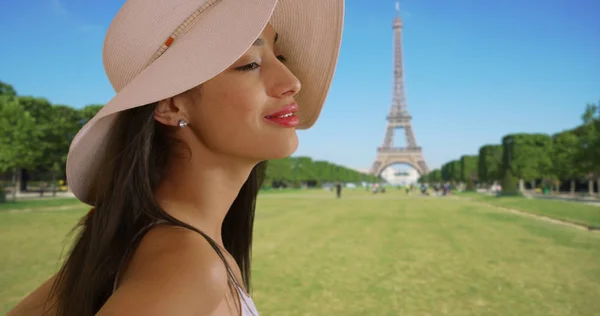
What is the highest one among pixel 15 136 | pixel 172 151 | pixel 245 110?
pixel 15 136

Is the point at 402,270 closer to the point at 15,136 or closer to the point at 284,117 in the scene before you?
the point at 284,117

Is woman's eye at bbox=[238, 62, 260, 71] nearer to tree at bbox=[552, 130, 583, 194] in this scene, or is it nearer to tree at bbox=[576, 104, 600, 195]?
tree at bbox=[576, 104, 600, 195]

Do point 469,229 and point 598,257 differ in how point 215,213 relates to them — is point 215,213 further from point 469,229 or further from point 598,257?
point 469,229

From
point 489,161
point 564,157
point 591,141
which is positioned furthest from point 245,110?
point 489,161

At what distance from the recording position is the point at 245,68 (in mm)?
1244

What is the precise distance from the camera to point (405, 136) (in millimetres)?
87188

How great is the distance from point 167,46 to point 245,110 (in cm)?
25

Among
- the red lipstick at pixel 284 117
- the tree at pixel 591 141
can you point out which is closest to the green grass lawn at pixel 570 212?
the tree at pixel 591 141

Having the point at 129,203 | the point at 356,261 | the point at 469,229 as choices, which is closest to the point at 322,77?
the point at 129,203

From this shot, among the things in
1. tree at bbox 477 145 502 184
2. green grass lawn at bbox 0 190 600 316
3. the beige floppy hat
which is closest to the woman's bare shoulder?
the beige floppy hat

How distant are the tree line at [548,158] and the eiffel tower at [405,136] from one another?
1696cm

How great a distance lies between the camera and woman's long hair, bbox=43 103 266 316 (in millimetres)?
1046

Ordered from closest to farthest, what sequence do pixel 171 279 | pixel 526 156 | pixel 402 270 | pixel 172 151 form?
pixel 171 279
pixel 172 151
pixel 402 270
pixel 526 156

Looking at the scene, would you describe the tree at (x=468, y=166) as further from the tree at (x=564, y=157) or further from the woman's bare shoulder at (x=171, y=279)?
the woman's bare shoulder at (x=171, y=279)
